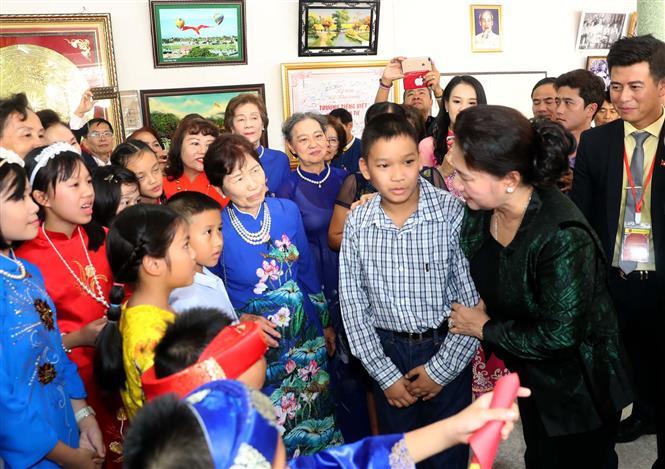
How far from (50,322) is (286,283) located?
0.84 meters

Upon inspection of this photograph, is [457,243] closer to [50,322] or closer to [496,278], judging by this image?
[496,278]

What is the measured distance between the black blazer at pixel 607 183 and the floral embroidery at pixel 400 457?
5.17 feet

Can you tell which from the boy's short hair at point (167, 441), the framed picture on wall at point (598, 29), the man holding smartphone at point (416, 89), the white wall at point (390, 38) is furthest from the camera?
the framed picture on wall at point (598, 29)

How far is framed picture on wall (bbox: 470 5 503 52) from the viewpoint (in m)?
5.59

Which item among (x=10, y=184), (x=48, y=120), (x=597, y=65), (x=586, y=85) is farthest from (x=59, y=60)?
(x=597, y=65)

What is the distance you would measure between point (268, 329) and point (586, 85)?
226cm

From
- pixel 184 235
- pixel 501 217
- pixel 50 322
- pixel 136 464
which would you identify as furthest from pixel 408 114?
pixel 136 464

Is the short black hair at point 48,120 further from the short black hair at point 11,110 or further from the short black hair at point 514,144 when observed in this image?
the short black hair at point 514,144

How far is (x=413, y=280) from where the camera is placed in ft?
6.51

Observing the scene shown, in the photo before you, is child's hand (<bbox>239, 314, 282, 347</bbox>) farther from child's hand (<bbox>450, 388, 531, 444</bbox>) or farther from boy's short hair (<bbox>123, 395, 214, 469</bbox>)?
boy's short hair (<bbox>123, 395, 214, 469</bbox>)

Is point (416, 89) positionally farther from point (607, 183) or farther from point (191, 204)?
point (191, 204)

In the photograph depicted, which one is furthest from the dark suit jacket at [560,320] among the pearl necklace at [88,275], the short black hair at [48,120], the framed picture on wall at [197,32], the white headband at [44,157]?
the framed picture on wall at [197,32]

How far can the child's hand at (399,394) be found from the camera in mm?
2010

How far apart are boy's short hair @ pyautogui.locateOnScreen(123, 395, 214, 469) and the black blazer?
2.06 metres
